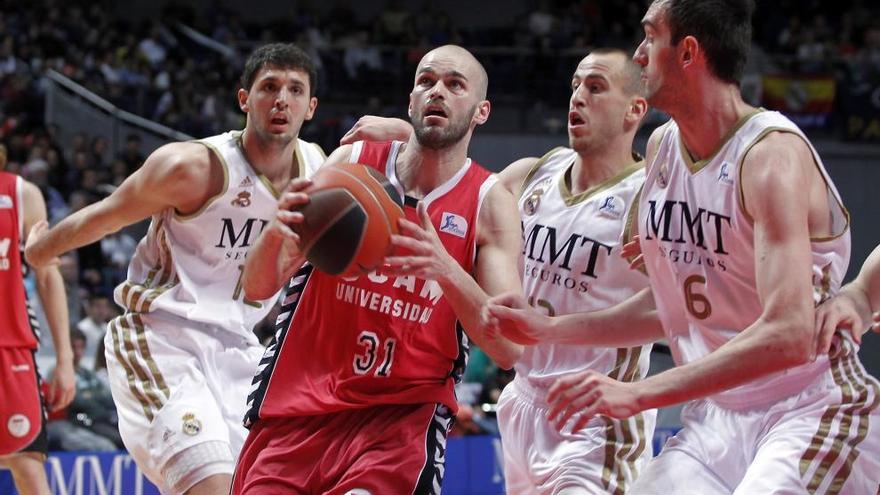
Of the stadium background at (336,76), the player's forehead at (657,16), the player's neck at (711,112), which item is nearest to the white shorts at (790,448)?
the player's neck at (711,112)

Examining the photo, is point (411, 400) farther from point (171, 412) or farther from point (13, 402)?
point (13, 402)

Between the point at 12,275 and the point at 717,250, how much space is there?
14.4 feet

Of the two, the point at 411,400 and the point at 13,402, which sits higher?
the point at 411,400

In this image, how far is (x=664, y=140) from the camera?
399cm

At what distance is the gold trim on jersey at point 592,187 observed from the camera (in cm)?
539

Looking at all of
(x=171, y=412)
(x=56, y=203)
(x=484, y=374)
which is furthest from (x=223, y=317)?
(x=56, y=203)

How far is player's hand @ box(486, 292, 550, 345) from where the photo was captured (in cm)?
375

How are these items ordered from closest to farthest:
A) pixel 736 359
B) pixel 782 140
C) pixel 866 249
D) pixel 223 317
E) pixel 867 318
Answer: pixel 736 359 < pixel 782 140 < pixel 867 318 < pixel 223 317 < pixel 866 249

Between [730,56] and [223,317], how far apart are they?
2685mm

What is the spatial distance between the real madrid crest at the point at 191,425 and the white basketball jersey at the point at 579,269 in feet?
4.57

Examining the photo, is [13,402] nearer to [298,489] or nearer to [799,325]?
[298,489]

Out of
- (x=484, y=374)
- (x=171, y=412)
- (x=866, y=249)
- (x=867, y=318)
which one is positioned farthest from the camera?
(x=866, y=249)

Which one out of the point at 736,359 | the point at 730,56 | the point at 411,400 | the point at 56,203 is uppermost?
the point at 730,56

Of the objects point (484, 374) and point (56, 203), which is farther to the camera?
point (56, 203)
